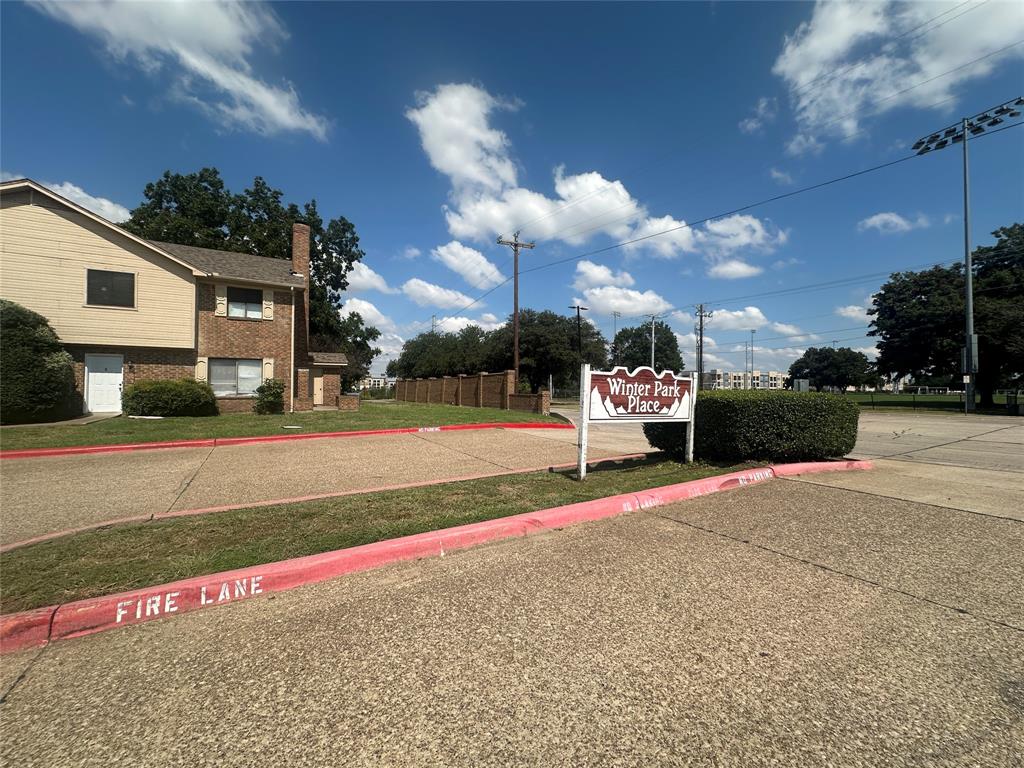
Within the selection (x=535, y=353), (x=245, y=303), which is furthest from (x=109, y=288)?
(x=535, y=353)

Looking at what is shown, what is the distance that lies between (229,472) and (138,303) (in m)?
13.9

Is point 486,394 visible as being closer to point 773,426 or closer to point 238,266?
point 238,266

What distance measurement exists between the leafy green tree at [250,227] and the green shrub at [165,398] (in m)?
19.0

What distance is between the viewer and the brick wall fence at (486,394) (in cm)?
2345

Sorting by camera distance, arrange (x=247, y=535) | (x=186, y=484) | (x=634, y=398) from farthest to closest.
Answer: (x=634, y=398) → (x=186, y=484) → (x=247, y=535)

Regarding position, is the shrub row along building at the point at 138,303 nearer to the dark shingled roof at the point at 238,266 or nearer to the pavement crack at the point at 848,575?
the dark shingled roof at the point at 238,266

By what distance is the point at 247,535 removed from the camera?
4492mm

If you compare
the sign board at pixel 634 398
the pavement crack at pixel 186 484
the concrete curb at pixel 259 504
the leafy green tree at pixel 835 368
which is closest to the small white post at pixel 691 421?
the sign board at pixel 634 398

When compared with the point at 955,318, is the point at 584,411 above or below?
below

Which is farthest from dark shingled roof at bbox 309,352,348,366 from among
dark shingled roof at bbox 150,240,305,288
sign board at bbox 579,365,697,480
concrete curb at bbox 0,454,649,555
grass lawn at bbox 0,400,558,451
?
sign board at bbox 579,365,697,480

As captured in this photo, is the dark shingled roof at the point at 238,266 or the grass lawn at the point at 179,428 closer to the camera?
the grass lawn at the point at 179,428

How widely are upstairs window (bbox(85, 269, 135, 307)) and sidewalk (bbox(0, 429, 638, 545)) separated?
10.6 metres

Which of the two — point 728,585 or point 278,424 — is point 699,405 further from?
point 278,424

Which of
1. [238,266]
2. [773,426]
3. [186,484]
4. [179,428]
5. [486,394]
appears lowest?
[186,484]
